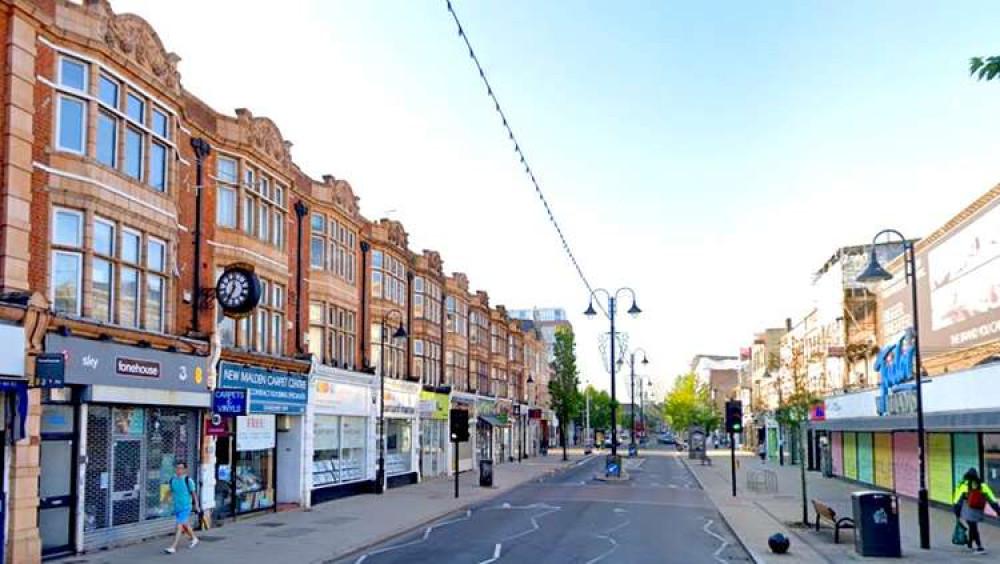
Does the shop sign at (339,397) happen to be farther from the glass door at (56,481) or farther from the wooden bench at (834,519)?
the wooden bench at (834,519)

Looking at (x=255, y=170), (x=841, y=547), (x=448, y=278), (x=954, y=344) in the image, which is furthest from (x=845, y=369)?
(x=255, y=170)

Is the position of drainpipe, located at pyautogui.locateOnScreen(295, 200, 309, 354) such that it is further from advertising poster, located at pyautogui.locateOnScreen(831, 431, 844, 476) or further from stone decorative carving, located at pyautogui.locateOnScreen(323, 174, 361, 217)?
advertising poster, located at pyautogui.locateOnScreen(831, 431, 844, 476)

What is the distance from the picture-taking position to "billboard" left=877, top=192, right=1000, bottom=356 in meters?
27.2

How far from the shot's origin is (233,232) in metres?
26.1

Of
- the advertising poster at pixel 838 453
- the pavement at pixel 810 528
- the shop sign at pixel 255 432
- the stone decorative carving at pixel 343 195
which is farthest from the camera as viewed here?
the advertising poster at pixel 838 453

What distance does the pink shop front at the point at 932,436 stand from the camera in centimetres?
2491

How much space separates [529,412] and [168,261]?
188 ft

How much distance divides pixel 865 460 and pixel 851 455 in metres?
3.42

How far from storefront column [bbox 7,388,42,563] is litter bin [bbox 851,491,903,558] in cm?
1619

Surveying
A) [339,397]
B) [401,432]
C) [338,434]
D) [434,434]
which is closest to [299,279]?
[339,397]

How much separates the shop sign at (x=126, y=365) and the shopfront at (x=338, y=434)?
8.02m

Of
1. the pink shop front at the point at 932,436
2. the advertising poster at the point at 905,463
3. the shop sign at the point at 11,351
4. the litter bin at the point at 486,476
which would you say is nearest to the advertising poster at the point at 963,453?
the pink shop front at the point at 932,436

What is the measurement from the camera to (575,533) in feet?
78.0

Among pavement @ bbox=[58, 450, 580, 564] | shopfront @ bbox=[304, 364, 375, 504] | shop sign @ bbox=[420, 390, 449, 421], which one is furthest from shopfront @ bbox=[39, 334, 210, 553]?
shop sign @ bbox=[420, 390, 449, 421]
